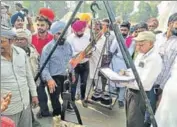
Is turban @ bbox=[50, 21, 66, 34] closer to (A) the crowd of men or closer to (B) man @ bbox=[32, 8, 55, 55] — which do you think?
(A) the crowd of men

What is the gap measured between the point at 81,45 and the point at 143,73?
2169 millimetres

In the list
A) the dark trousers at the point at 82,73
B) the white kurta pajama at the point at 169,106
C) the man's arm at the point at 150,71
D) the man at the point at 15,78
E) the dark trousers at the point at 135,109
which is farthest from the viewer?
the dark trousers at the point at 82,73

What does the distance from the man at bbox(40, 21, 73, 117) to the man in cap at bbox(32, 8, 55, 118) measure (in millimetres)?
240

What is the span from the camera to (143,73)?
3283 millimetres

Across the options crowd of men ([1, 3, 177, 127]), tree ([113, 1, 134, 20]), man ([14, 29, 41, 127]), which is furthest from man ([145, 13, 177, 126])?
tree ([113, 1, 134, 20])

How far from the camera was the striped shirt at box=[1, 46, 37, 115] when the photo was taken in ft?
9.25

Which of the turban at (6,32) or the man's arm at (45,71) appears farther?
the man's arm at (45,71)

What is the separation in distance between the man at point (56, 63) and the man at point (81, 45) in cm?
69

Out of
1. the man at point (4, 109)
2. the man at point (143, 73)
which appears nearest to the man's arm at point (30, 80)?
the man at point (4, 109)

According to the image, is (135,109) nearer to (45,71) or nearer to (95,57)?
(45,71)

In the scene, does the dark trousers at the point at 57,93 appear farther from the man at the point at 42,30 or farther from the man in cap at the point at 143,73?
the man in cap at the point at 143,73

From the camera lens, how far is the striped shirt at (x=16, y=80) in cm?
282

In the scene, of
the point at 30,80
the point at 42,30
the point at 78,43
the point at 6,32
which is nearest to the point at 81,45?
the point at 78,43

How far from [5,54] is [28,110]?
670 mm
